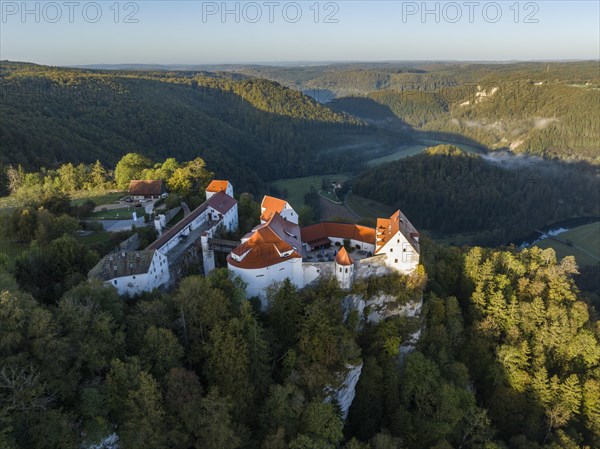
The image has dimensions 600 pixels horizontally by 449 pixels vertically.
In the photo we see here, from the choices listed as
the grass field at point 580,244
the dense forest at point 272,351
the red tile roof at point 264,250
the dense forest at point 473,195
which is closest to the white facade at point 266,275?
the red tile roof at point 264,250

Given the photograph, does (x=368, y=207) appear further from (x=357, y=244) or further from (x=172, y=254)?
(x=172, y=254)

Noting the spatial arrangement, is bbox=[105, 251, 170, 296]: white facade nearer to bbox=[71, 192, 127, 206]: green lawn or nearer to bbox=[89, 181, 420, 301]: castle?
bbox=[89, 181, 420, 301]: castle

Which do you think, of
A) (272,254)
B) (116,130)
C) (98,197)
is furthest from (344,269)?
(116,130)

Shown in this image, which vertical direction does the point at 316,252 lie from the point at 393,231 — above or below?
below

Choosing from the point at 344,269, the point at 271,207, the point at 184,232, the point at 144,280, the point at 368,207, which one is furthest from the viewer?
the point at 368,207

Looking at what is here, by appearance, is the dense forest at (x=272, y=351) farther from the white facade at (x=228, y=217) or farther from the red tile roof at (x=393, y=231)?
the red tile roof at (x=393, y=231)

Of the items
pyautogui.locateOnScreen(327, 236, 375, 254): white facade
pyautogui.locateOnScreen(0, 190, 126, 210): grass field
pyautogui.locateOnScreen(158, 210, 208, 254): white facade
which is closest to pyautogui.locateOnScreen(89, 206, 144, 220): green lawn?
pyautogui.locateOnScreen(0, 190, 126, 210): grass field
